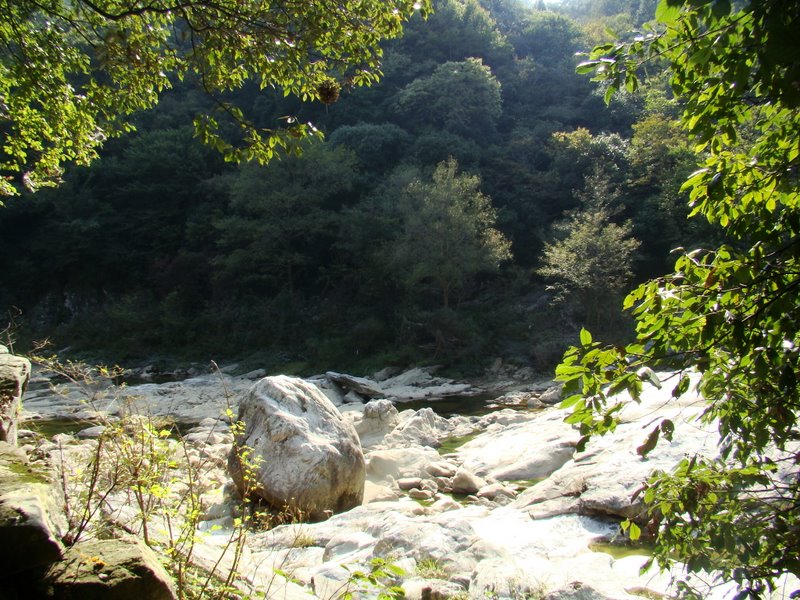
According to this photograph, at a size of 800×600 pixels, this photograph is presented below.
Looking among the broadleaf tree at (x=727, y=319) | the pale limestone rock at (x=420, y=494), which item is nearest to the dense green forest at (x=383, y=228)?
the pale limestone rock at (x=420, y=494)

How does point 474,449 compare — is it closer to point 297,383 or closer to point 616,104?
point 297,383

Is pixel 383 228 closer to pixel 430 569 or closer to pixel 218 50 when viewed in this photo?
pixel 218 50

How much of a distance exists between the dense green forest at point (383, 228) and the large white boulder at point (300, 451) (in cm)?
1392

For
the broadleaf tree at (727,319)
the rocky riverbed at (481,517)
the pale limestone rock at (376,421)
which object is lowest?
the pale limestone rock at (376,421)

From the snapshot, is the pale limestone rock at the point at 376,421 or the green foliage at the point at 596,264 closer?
the pale limestone rock at the point at 376,421

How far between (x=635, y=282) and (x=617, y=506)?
19287mm

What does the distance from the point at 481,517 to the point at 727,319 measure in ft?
13.6

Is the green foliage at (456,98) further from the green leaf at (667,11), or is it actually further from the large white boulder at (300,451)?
the green leaf at (667,11)

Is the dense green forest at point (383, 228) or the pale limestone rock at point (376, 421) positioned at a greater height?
the dense green forest at point (383, 228)

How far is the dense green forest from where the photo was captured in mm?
20656

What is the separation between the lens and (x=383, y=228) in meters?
23.6

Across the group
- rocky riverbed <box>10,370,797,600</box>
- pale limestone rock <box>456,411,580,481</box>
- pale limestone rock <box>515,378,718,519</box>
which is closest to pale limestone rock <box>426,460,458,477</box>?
rocky riverbed <box>10,370,797,600</box>

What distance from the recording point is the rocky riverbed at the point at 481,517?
10.5 ft

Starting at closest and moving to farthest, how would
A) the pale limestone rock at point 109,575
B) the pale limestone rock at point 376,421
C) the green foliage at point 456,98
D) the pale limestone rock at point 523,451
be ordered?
1. the pale limestone rock at point 109,575
2. the pale limestone rock at point 523,451
3. the pale limestone rock at point 376,421
4. the green foliage at point 456,98
